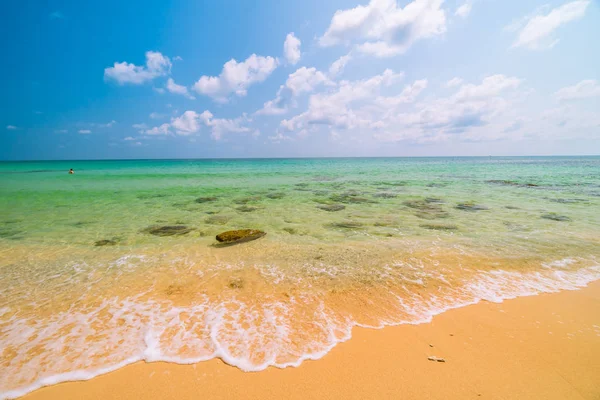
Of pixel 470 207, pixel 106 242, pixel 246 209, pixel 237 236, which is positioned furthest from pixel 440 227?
pixel 106 242

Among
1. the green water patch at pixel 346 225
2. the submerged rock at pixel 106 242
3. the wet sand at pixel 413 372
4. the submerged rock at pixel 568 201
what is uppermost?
the submerged rock at pixel 568 201

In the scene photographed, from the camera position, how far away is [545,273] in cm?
613

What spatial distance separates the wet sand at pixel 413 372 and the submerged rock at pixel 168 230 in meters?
6.72

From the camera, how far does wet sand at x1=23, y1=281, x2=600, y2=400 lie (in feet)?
9.83

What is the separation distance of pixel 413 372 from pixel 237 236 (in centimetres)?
655

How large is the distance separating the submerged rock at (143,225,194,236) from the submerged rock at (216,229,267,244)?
6.87 feet

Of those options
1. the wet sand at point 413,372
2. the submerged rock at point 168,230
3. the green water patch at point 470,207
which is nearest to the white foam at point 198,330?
the wet sand at point 413,372

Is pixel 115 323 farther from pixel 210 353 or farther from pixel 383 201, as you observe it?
pixel 383 201

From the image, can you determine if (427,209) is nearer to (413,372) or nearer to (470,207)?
(470,207)

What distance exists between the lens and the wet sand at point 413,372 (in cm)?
300

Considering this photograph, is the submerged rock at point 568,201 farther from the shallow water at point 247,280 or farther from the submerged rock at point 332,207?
the submerged rock at point 332,207

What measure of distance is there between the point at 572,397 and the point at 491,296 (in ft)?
7.92

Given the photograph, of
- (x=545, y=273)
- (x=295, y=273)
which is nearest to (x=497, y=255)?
(x=545, y=273)

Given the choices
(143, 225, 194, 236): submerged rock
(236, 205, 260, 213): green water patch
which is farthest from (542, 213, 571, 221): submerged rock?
(143, 225, 194, 236): submerged rock
